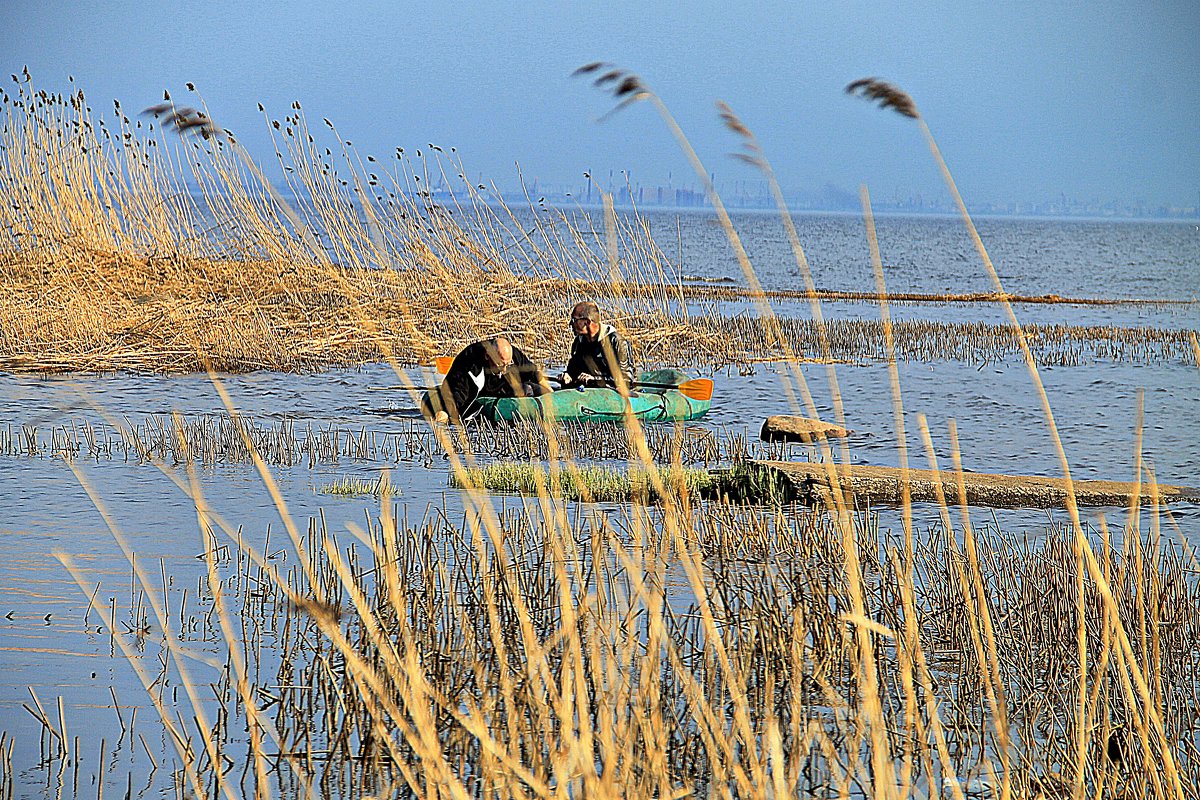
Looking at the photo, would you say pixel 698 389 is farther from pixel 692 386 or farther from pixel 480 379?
pixel 480 379

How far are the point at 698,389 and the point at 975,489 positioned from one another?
3754 mm

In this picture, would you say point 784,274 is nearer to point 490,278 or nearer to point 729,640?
point 490,278

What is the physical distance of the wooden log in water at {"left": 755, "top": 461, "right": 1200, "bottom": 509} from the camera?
7.63 metres

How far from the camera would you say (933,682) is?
442cm

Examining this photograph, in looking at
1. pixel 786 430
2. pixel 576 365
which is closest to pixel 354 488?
pixel 576 365

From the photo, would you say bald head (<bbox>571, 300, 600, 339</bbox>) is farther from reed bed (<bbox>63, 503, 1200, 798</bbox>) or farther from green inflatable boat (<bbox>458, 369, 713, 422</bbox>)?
reed bed (<bbox>63, 503, 1200, 798</bbox>)

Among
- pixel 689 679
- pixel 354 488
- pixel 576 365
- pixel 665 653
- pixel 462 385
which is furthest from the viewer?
pixel 576 365

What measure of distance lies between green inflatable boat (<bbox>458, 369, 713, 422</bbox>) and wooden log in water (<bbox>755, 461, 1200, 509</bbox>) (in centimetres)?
236

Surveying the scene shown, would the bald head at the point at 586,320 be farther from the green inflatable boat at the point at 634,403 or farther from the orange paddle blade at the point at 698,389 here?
the orange paddle blade at the point at 698,389

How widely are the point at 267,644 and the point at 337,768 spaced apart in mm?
1224

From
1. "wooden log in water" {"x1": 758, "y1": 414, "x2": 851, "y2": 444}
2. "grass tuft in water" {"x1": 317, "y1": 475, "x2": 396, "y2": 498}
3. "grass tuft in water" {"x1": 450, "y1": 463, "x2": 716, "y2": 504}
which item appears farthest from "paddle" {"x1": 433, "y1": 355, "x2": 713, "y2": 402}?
"grass tuft in water" {"x1": 317, "y1": 475, "x2": 396, "y2": 498}

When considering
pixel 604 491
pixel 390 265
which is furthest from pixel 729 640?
pixel 390 265

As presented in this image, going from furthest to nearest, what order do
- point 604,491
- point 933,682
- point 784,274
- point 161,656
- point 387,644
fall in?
1. point 784,274
2. point 604,491
3. point 161,656
4. point 933,682
5. point 387,644

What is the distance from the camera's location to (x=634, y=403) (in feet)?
34.8
